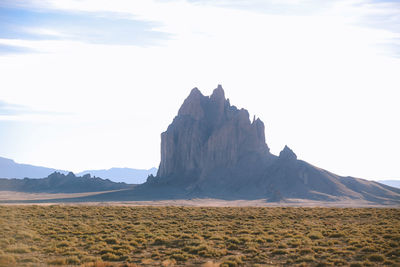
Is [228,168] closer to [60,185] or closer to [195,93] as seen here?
[195,93]

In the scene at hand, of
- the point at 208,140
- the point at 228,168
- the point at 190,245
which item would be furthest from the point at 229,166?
the point at 190,245

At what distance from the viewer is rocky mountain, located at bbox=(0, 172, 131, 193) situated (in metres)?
177

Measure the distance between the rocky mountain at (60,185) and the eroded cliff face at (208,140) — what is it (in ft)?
93.1

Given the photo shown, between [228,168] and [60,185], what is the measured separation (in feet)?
262

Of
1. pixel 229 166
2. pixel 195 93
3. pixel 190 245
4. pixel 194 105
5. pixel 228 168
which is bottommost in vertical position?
pixel 190 245

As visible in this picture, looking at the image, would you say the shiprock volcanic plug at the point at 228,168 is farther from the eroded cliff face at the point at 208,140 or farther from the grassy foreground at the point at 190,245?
the grassy foreground at the point at 190,245

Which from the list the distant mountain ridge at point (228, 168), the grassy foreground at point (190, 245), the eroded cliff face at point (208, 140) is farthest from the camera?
the eroded cliff face at point (208, 140)

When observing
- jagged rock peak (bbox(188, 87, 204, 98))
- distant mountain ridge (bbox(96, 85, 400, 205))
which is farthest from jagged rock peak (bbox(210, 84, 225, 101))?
jagged rock peak (bbox(188, 87, 204, 98))

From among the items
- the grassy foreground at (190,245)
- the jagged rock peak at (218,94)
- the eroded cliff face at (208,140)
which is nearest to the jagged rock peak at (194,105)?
the eroded cliff face at (208,140)

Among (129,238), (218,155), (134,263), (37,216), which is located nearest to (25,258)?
(134,263)

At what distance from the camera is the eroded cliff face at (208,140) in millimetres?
176750

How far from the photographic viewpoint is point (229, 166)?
6850 inches

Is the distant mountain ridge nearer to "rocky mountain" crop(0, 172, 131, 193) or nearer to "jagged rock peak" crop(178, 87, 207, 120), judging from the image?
"jagged rock peak" crop(178, 87, 207, 120)

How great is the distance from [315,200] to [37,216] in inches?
4388
